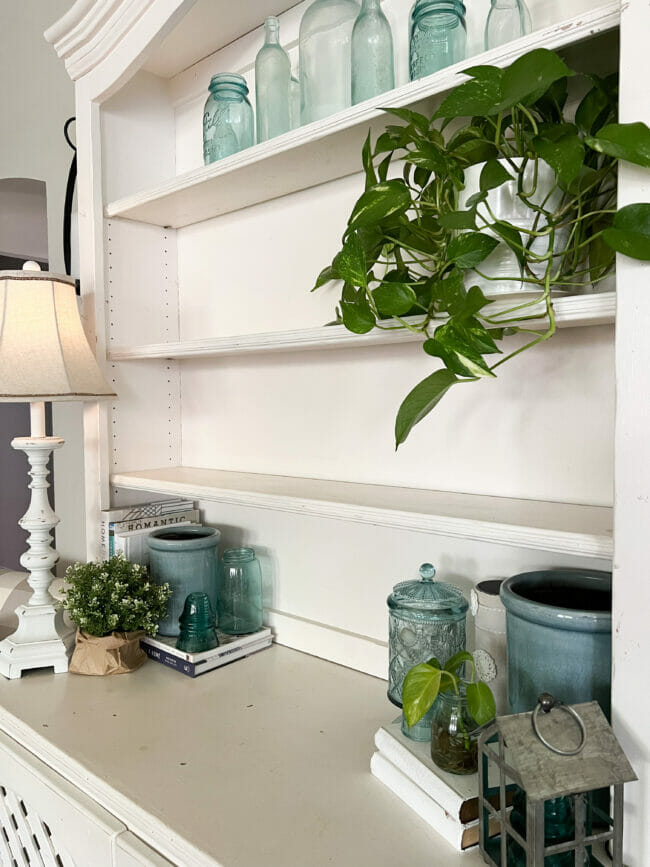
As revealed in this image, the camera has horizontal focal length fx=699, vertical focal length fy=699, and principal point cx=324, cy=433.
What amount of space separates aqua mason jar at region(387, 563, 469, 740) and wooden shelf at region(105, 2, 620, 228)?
Answer: 0.71 meters

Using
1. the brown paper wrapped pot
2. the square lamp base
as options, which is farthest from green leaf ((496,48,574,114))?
the square lamp base

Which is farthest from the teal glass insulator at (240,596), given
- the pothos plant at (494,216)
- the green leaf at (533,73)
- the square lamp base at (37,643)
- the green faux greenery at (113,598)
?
the green leaf at (533,73)

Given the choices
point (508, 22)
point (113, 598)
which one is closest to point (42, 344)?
point (113, 598)

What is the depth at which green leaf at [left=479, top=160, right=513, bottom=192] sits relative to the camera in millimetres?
835

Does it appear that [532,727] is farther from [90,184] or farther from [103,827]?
[90,184]

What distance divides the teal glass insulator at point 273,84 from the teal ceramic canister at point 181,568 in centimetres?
85

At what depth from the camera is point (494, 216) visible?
86 cm

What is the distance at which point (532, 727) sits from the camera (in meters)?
0.77

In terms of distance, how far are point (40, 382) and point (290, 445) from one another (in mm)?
521

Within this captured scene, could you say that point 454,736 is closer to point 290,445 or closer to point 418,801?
point 418,801

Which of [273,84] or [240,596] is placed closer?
[273,84]

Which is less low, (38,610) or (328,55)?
(328,55)

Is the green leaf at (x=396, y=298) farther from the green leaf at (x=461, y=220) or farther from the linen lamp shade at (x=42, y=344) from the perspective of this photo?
the linen lamp shade at (x=42, y=344)

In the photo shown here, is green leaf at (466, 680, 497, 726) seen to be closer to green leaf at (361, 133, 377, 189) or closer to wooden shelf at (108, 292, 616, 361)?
wooden shelf at (108, 292, 616, 361)
